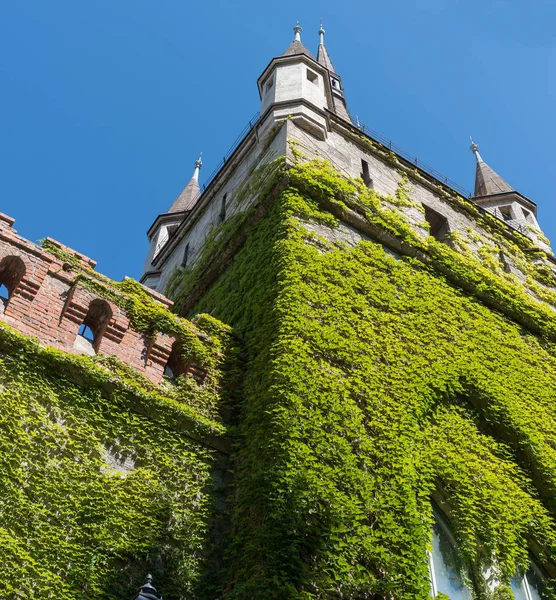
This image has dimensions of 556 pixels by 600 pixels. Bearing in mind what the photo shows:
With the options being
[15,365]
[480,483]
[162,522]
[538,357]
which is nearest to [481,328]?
[538,357]

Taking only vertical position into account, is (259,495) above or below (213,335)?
below

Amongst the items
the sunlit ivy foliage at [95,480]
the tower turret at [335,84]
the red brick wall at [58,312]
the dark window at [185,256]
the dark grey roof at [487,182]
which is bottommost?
the sunlit ivy foliage at [95,480]

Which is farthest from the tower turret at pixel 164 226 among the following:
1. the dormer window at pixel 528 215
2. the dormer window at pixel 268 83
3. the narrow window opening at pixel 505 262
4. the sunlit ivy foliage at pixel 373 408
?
the dormer window at pixel 528 215

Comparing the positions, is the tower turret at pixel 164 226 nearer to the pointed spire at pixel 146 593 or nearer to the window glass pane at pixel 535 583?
the window glass pane at pixel 535 583

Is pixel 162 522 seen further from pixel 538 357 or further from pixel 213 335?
pixel 538 357

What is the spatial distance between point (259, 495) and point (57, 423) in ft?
6.52

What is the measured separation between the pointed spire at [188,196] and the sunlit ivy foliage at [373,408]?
9.86 m

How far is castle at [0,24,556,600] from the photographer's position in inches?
246

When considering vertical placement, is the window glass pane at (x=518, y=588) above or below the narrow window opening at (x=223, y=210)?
below

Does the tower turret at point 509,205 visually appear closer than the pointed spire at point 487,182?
Yes

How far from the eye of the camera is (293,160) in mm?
12109

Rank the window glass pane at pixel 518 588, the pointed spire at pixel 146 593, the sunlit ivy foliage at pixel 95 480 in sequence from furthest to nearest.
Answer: the window glass pane at pixel 518 588, the sunlit ivy foliage at pixel 95 480, the pointed spire at pixel 146 593

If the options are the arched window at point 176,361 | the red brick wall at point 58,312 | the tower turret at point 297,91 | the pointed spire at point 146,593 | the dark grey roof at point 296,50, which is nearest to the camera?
the pointed spire at point 146,593

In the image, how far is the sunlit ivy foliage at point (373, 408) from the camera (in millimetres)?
6512
